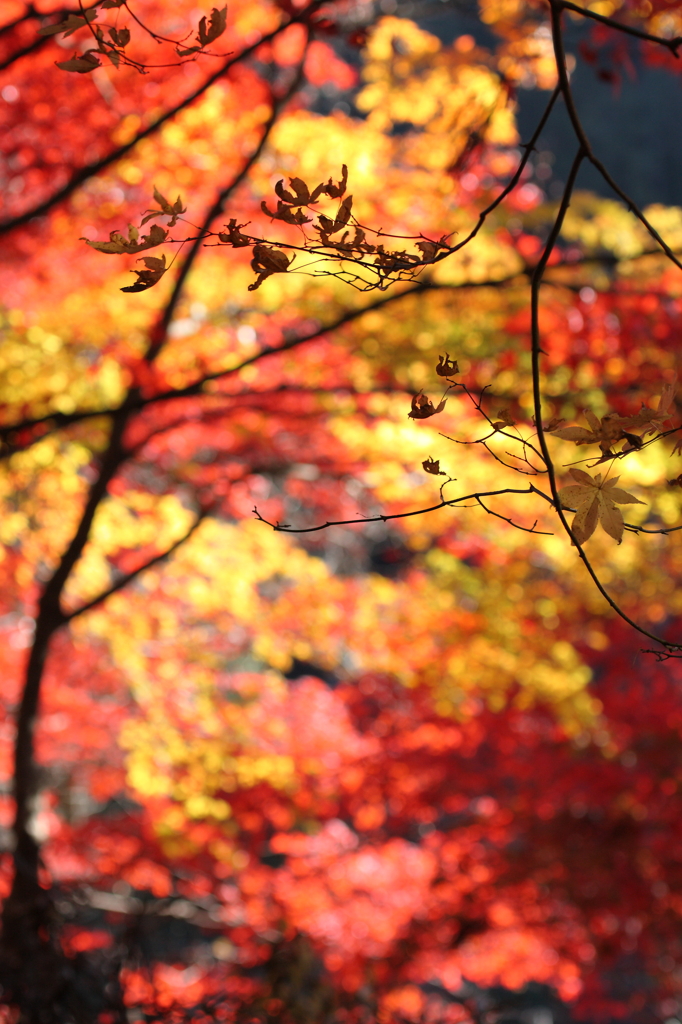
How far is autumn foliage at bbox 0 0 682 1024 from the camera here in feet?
15.7

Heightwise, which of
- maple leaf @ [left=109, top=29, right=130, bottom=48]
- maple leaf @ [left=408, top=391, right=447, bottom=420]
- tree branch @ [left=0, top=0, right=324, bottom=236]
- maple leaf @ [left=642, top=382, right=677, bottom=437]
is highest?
tree branch @ [left=0, top=0, right=324, bottom=236]

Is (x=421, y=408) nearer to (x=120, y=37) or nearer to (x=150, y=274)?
(x=150, y=274)

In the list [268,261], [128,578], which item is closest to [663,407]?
[268,261]

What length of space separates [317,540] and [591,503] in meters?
9.32

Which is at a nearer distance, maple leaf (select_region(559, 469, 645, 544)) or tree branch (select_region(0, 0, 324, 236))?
maple leaf (select_region(559, 469, 645, 544))

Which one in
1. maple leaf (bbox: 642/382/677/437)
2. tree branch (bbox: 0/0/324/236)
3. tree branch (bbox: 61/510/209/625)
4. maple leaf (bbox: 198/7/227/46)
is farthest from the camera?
tree branch (bbox: 61/510/209/625)

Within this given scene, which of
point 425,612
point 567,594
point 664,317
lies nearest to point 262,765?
point 425,612

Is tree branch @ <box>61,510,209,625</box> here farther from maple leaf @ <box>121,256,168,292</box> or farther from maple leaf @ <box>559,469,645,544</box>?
maple leaf @ <box>559,469,645,544</box>

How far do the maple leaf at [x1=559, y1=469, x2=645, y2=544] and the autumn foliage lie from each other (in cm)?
178

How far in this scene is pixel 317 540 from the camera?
35.0ft

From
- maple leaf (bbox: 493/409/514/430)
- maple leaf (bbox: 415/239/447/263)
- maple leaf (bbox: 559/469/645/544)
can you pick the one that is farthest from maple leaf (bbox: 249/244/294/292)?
maple leaf (bbox: 559/469/645/544)

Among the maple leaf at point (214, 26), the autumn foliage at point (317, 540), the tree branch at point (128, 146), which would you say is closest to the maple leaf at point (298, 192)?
the maple leaf at point (214, 26)

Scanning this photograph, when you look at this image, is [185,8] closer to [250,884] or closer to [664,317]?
[664,317]

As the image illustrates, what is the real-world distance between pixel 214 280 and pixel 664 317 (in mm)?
3150
